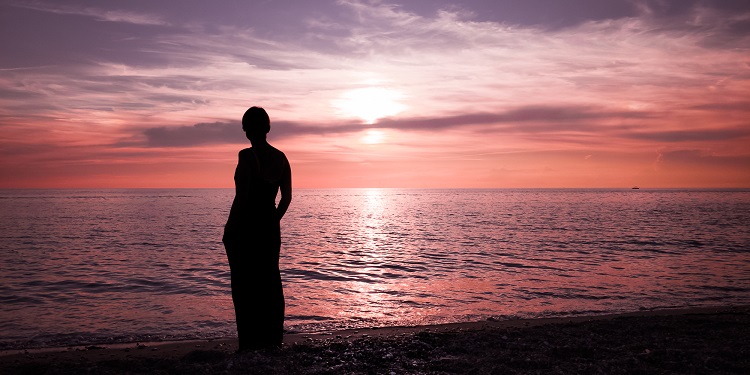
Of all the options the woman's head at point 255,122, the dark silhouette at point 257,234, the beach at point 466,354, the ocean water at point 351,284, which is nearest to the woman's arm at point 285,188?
the dark silhouette at point 257,234

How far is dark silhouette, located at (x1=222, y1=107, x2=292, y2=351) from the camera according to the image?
7.03m

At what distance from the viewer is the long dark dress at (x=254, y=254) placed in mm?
7012

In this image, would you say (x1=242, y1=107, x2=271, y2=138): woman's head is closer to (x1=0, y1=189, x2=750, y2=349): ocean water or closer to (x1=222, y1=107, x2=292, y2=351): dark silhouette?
(x1=222, y1=107, x2=292, y2=351): dark silhouette

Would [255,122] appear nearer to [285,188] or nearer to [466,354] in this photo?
[285,188]

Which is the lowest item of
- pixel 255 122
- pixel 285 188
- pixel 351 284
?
pixel 351 284

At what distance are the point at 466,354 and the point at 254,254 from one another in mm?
3597

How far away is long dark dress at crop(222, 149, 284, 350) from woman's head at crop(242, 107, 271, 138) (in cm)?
30

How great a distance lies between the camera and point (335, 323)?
11484 mm

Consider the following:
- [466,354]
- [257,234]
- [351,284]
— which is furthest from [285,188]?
[351,284]

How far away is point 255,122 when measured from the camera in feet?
23.2

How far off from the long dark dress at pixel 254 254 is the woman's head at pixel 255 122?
302 mm

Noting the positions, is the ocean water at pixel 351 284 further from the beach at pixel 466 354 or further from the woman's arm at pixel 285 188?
the woman's arm at pixel 285 188

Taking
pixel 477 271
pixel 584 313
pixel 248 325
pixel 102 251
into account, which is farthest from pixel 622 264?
pixel 102 251

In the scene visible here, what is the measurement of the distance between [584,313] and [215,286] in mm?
11309
